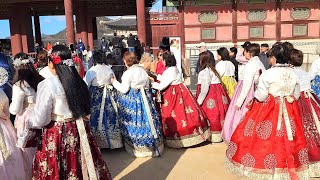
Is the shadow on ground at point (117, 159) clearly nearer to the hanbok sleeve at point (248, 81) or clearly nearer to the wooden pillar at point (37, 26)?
the hanbok sleeve at point (248, 81)

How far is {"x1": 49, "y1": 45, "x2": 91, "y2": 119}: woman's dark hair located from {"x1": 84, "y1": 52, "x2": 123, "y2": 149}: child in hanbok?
209cm

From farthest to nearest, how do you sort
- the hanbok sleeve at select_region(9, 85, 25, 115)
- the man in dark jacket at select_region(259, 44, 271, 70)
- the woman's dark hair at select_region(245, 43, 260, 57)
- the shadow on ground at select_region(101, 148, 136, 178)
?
the man in dark jacket at select_region(259, 44, 271, 70)
the woman's dark hair at select_region(245, 43, 260, 57)
the shadow on ground at select_region(101, 148, 136, 178)
the hanbok sleeve at select_region(9, 85, 25, 115)

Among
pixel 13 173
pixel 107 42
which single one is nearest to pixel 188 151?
pixel 13 173

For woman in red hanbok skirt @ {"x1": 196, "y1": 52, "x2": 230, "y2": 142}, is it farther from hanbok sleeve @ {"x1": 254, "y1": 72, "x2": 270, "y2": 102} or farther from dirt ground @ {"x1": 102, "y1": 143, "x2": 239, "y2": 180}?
hanbok sleeve @ {"x1": 254, "y1": 72, "x2": 270, "y2": 102}

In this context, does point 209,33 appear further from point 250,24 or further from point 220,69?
point 220,69

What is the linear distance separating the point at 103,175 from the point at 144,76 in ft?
6.22

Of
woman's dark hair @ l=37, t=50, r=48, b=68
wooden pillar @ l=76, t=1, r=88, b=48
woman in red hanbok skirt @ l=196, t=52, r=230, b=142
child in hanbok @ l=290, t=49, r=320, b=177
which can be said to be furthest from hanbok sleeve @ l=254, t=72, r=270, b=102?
wooden pillar @ l=76, t=1, r=88, b=48

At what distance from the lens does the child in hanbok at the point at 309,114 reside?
12.1 feet

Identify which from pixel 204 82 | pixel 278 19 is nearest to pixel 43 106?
pixel 204 82

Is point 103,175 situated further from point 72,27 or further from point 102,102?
point 72,27

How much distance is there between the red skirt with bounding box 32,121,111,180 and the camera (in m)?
2.86

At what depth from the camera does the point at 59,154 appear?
2.88 m

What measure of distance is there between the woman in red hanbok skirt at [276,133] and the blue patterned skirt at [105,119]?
1.98 meters

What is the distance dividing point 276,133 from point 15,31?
1789 cm
